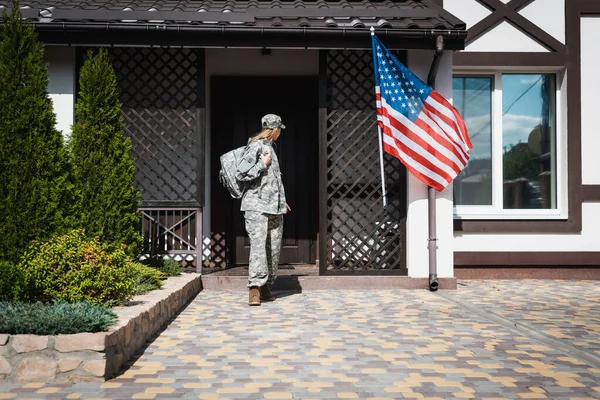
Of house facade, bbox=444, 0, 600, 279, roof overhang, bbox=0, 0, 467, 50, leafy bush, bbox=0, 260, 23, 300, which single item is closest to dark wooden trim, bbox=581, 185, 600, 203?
house facade, bbox=444, 0, 600, 279

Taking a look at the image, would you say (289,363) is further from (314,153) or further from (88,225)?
(314,153)

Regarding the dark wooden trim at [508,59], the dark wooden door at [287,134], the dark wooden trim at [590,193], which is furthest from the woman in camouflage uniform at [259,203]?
the dark wooden trim at [590,193]

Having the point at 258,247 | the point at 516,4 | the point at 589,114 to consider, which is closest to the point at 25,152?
the point at 258,247

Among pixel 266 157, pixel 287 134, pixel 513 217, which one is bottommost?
pixel 513 217

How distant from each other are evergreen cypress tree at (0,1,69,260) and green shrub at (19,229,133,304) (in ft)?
0.92

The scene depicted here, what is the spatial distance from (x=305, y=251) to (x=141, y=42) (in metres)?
4.20

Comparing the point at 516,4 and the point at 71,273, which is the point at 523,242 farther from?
the point at 71,273

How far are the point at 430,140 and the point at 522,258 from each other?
9.41ft

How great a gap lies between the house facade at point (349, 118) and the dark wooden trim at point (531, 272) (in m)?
0.03

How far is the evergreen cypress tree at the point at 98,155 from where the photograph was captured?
6.60 metres

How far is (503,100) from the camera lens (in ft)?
31.4

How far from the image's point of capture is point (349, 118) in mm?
8672

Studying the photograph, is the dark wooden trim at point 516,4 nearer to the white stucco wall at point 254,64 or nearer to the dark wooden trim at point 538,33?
the dark wooden trim at point 538,33

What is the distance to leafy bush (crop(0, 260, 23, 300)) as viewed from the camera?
4.59 m
